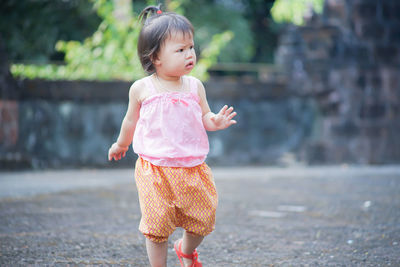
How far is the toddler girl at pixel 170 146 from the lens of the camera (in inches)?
104

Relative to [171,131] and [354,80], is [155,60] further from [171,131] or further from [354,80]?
[354,80]

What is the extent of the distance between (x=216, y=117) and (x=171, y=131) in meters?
0.24

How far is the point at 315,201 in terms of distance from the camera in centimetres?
529

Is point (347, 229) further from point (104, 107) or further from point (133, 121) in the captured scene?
point (104, 107)

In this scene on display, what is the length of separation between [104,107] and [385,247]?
528 cm

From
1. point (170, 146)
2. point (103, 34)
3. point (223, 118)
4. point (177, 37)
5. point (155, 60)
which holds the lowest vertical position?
point (170, 146)

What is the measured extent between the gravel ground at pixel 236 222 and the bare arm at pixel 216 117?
78 cm

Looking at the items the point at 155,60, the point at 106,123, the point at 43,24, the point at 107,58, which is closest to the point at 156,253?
the point at 155,60

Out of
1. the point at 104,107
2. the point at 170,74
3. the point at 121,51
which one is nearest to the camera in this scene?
the point at 170,74

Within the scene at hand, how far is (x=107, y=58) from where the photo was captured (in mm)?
8883

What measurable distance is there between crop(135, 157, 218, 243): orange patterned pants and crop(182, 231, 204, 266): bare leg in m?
0.06

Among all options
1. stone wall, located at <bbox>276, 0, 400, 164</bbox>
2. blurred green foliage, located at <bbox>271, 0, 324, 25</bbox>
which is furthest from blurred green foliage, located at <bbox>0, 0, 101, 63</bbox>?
stone wall, located at <bbox>276, 0, 400, 164</bbox>

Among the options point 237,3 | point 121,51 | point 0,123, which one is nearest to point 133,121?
point 0,123

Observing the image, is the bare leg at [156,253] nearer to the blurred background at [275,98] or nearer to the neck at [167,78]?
the neck at [167,78]
